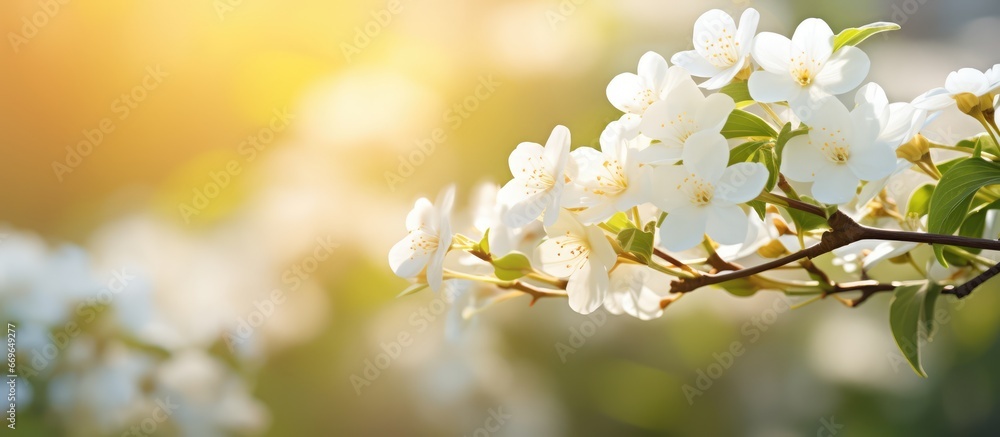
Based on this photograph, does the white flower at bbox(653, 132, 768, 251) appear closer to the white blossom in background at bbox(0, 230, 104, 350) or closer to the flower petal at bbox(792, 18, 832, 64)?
the flower petal at bbox(792, 18, 832, 64)

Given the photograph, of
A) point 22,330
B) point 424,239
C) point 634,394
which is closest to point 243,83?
point 22,330

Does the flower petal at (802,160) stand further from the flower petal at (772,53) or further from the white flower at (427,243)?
the white flower at (427,243)

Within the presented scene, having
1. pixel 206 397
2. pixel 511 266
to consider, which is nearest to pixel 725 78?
pixel 511 266

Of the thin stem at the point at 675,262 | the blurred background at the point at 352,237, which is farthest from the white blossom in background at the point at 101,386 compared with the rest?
the thin stem at the point at 675,262

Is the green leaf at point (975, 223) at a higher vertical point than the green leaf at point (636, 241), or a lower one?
lower

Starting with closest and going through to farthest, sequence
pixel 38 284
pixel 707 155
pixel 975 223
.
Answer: pixel 707 155 → pixel 975 223 → pixel 38 284

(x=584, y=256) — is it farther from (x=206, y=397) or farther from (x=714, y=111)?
(x=206, y=397)

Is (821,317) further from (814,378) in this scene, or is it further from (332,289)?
(332,289)
